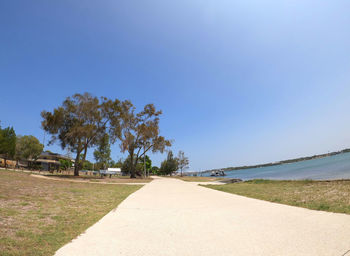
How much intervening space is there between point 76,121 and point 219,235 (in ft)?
86.5

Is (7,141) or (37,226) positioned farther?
(7,141)

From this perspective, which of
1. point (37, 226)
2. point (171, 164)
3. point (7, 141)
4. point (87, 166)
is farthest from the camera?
point (87, 166)

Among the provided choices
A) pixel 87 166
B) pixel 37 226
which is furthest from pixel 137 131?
pixel 87 166

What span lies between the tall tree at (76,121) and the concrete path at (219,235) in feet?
72.4

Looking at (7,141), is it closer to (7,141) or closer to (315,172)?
(7,141)

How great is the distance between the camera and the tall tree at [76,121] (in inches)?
990

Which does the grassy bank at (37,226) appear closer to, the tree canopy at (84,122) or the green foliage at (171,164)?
the tree canopy at (84,122)

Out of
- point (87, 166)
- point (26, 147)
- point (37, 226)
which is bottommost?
point (87, 166)

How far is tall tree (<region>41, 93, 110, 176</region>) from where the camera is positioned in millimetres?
25156

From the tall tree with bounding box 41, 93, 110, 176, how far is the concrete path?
22066 millimetres

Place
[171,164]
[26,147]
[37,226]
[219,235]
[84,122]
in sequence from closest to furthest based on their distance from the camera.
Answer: [219,235] < [37,226] < [84,122] < [26,147] < [171,164]

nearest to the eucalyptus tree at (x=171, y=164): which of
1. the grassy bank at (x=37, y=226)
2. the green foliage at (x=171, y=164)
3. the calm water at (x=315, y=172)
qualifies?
the green foliage at (x=171, y=164)

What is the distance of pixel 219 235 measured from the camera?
405 centimetres

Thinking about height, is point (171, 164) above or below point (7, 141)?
below
